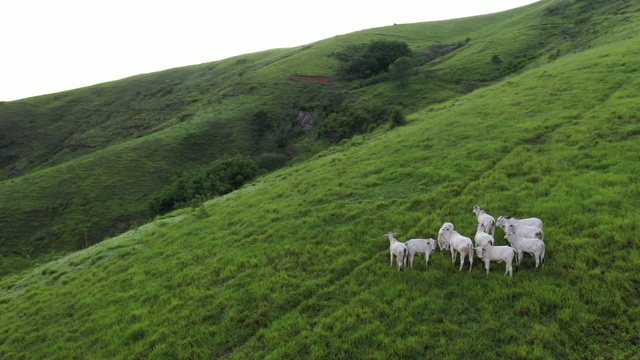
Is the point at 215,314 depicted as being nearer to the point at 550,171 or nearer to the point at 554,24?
the point at 550,171

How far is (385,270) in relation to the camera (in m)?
12.9

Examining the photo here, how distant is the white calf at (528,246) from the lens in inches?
428

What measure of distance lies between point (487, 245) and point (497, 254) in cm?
49

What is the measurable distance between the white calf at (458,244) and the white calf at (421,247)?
23.3 inches

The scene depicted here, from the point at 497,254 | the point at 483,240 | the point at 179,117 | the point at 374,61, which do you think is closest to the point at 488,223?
the point at 483,240

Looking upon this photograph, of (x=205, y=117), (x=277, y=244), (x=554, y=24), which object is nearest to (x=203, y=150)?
(x=205, y=117)

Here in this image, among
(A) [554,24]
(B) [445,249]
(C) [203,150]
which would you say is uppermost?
(A) [554,24]

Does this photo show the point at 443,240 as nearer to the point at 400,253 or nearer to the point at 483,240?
the point at 483,240

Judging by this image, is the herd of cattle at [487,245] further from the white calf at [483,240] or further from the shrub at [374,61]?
the shrub at [374,61]

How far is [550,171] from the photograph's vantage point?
18141 mm

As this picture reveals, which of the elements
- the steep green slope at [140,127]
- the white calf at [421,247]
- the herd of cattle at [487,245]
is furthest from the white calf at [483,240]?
the steep green slope at [140,127]

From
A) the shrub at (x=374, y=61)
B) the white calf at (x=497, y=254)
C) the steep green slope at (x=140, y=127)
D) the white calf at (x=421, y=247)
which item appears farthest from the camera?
the shrub at (x=374, y=61)

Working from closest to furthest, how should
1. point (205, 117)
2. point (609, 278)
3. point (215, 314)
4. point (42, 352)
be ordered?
point (609, 278) < point (215, 314) < point (42, 352) < point (205, 117)

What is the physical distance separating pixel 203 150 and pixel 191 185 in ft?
99.8
